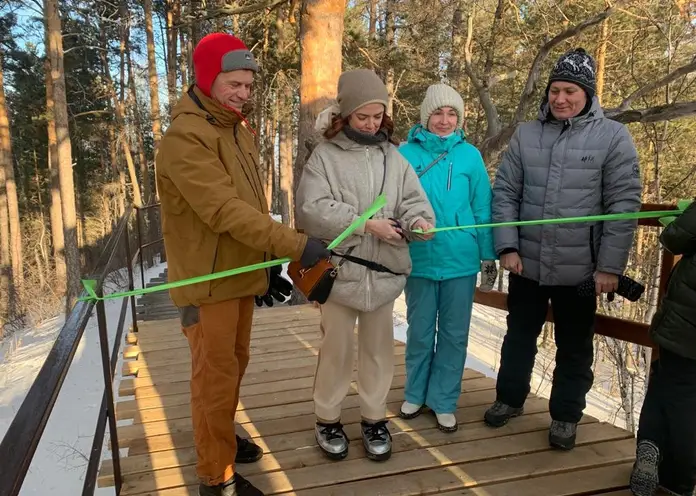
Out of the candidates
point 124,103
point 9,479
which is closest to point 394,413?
point 9,479

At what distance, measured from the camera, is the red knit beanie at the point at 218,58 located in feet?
6.05

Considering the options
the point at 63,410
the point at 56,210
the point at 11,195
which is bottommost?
the point at 63,410

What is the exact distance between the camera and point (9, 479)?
0.80 meters

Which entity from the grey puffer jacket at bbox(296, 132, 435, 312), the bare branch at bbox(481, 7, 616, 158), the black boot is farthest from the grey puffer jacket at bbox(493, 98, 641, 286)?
the bare branch at bbox(481, 7, 616, 158)

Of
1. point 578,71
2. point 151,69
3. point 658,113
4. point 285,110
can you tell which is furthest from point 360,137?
point 151,69

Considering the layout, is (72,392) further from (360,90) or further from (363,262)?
(360,90)

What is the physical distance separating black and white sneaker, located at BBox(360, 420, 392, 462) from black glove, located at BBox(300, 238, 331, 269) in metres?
1.02

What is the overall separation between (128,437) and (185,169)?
173 centimetres

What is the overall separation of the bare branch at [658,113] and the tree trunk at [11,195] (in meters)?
15.5

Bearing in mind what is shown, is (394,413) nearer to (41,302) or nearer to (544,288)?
(544,288)

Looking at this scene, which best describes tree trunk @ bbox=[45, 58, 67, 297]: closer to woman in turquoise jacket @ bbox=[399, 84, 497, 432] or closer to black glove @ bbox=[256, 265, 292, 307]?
black glove @ bbox=[256, 265, 292, 307]

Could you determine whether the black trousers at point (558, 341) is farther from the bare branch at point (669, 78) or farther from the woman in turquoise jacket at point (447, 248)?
the bare branch at point (669, 78)

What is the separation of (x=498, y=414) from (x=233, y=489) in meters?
1.48

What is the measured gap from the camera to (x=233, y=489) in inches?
82.0
